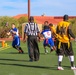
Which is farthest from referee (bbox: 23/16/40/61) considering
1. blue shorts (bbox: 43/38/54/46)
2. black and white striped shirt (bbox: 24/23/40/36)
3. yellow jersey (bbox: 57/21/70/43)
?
blue shorts (bbox: 43/38/54/46)

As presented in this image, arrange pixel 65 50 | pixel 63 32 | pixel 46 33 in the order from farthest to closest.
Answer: pixel 46 33
pixel 65 50
pixel 63 32

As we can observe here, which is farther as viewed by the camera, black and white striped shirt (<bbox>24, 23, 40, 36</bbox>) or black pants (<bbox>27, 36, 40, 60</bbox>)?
black pants (<bbox>27, 36, 40, 60</bbox>)

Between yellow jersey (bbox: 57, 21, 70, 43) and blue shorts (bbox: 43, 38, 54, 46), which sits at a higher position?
yellow jersey (bbox: 57, 21, 70, 43)

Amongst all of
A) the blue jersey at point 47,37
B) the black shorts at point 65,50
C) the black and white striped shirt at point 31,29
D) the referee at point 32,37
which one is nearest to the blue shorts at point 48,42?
the blue jersey at point 47,37

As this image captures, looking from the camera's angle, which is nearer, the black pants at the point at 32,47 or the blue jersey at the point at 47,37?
the black pants at the point at 32,47

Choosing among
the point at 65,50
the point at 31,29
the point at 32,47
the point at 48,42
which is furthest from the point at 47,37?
the point at 65,50

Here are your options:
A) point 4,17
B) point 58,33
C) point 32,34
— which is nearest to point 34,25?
point 32,34

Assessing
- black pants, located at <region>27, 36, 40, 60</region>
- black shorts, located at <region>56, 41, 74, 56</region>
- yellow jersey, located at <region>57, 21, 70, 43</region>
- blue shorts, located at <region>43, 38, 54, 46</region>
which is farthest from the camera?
blue shorts, located at <region>43, 38, 54, 46</region>

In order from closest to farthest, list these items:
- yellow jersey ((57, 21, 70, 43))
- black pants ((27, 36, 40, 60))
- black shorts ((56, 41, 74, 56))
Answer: yellow jersey ((57, 21, 70, 43)) < black shorts ((56, 41, 74, 56)) < black pants ((27, 36, 40, 60))

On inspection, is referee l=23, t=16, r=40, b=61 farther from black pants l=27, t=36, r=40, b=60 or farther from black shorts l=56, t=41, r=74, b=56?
black shorts l=56, t=41, r=74, b=56

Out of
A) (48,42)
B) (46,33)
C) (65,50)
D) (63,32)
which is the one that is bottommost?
(48,42)

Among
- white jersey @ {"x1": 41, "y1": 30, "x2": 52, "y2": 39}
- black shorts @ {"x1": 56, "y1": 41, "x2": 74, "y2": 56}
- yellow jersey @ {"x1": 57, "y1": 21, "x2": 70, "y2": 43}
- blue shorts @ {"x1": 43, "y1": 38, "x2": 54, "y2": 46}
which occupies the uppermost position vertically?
yellow jersey @ {"x1": 57, "y1": 21, "x2": 70, "y2": 43}

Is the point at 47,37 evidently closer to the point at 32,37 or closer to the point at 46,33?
the point at 46,33

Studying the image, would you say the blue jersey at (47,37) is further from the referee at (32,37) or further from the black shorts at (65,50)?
the black shorts at (65,50)
